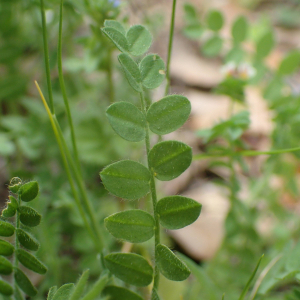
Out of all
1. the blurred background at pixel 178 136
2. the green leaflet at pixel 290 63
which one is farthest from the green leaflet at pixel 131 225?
the green leaflet at pixel 290 63

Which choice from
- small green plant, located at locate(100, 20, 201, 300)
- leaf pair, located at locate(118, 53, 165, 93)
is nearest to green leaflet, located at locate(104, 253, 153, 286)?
small green plant, located at locate(100, 20, 201, 300)

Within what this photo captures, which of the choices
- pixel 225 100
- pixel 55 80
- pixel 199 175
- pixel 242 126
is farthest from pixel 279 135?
pixel 225 100

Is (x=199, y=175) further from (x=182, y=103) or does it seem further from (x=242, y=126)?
(x=182, y=103)

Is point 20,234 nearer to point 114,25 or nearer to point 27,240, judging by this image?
point 27,240

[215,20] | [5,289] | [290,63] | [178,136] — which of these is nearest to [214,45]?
[215,20]

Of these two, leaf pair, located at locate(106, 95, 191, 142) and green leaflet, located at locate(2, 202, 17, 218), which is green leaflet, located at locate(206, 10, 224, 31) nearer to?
leaf pair, located at locate(106, 95, 191, 142)

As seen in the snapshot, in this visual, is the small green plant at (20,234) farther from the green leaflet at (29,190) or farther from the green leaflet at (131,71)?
the green leaflet at (131,71)
